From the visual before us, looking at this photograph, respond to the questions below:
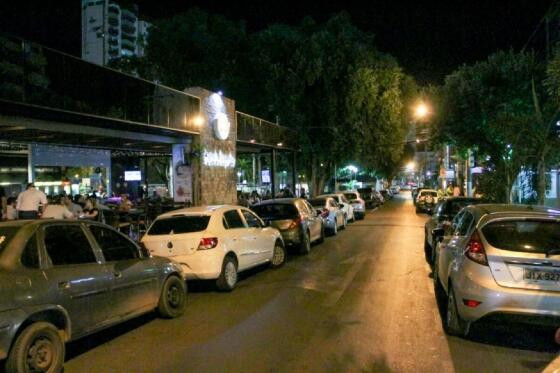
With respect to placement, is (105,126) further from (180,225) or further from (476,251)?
(476,251)

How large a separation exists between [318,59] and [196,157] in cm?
1760

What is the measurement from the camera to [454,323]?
6.97 meters

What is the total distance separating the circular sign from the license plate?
14782mm

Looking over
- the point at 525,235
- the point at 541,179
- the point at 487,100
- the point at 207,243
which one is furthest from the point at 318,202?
the point at 525,235

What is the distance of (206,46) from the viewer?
39.1m

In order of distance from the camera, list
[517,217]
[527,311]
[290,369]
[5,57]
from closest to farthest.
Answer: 1. [290,369]
2. [527,311]
3. [517,217]
4. [5,57]

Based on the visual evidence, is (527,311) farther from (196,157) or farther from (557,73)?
(196,157)

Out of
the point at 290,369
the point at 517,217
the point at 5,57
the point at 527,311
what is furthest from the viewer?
the point at 5,57

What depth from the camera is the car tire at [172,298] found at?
8.03 meters

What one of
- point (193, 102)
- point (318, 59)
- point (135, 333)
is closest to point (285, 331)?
point (135, 333)

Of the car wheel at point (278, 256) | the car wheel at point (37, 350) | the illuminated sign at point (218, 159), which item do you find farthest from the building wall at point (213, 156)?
the car wheel at point (37, 350)

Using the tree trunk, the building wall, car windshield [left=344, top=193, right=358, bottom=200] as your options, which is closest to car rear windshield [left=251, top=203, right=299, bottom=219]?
the building wall

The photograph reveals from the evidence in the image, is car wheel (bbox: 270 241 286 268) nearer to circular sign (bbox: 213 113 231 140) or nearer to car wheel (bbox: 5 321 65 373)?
car wheel (bbox: 5 321 65 373)

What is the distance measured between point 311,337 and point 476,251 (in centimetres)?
221
